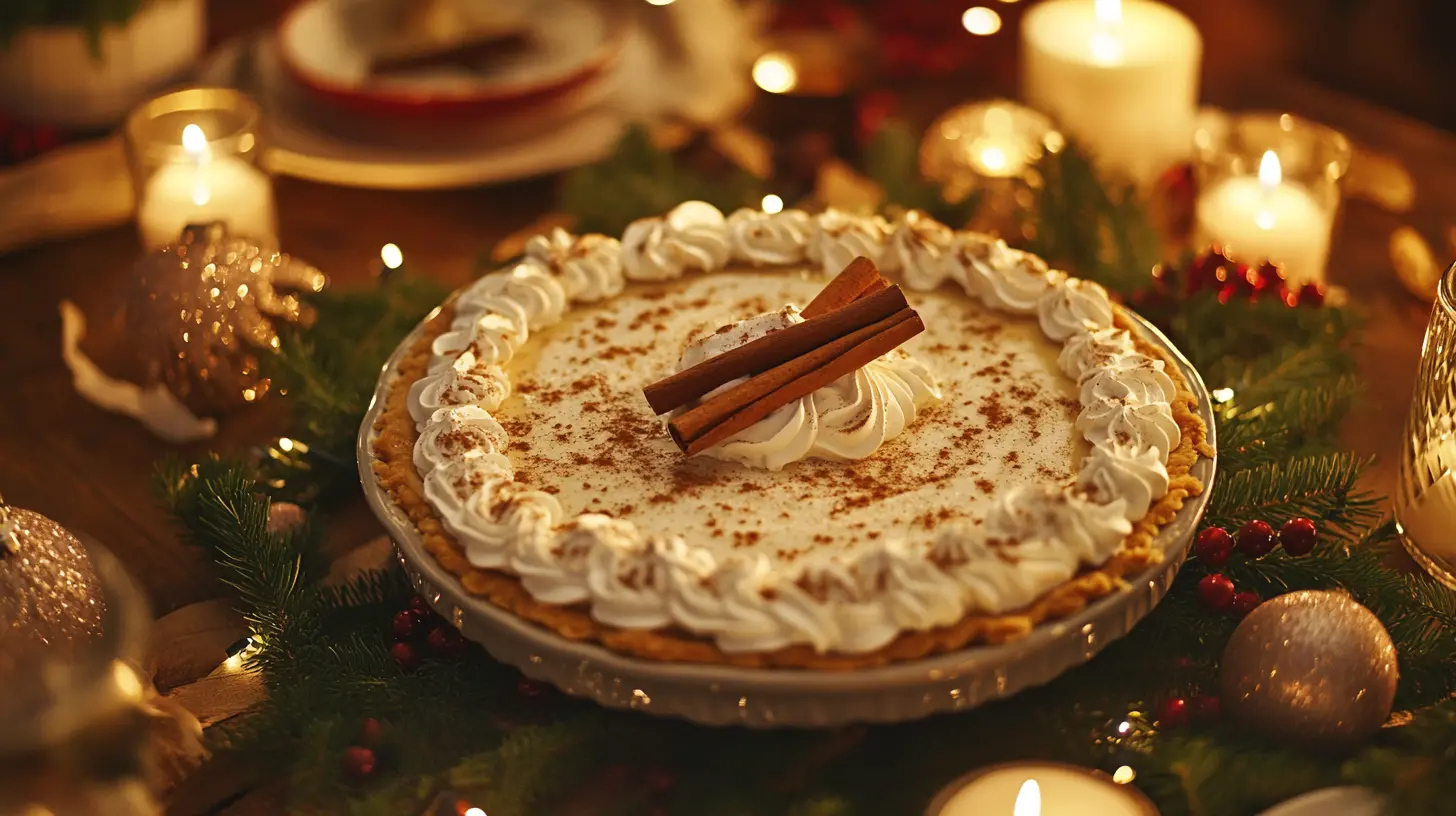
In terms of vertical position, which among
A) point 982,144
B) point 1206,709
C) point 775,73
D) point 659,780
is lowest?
point 1206,709

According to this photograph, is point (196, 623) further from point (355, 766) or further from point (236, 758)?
point (355, 766)

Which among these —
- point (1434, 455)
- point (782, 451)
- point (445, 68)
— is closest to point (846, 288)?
point (782, 451)

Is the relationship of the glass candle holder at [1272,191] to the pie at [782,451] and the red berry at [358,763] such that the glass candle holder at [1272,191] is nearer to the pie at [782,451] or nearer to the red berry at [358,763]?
the pie at [782,451]


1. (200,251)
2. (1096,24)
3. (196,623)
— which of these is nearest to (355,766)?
(196,623)


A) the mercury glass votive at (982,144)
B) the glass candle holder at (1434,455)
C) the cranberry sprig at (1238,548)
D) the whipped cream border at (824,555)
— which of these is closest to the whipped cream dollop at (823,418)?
the whipped cream border at (824,555)

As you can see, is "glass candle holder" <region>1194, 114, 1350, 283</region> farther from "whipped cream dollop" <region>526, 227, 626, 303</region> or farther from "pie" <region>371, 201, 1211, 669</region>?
"whipped cream dollop" <region>526, 227, 626, 303</region>

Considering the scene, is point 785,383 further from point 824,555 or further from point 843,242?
point 843,242
